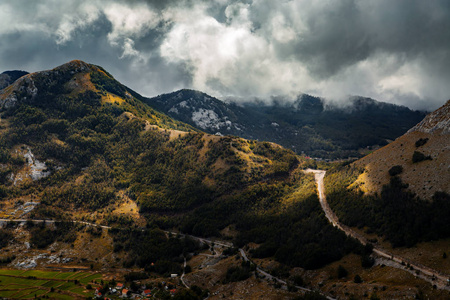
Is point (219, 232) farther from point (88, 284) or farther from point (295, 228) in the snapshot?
point (88, 284)

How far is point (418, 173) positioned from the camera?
125 meters

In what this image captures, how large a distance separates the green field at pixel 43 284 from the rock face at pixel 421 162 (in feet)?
540

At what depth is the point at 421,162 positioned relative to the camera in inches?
5143

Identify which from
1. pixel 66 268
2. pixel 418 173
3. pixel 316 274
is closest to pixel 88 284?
pixel 66 268

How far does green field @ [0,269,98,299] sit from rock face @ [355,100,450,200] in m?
165

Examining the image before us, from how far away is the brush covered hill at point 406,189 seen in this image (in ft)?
310

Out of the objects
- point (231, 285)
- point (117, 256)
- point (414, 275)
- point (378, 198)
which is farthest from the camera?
point (117, 256)

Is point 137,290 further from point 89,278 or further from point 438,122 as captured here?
point 438,122

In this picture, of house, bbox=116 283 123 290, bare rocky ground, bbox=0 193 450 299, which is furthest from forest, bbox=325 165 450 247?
house, bbox=116 283 123 290

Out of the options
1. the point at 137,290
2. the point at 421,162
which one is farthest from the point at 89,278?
the point at 421,162

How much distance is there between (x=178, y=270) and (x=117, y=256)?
59.9m

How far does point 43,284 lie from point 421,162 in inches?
8390

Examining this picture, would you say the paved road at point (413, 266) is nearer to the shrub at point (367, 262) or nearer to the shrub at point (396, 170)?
the shrub at point (367, 262)

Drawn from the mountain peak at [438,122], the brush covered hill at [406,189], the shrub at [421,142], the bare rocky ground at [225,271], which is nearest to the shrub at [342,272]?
the bare rocky ground at [225,271]
